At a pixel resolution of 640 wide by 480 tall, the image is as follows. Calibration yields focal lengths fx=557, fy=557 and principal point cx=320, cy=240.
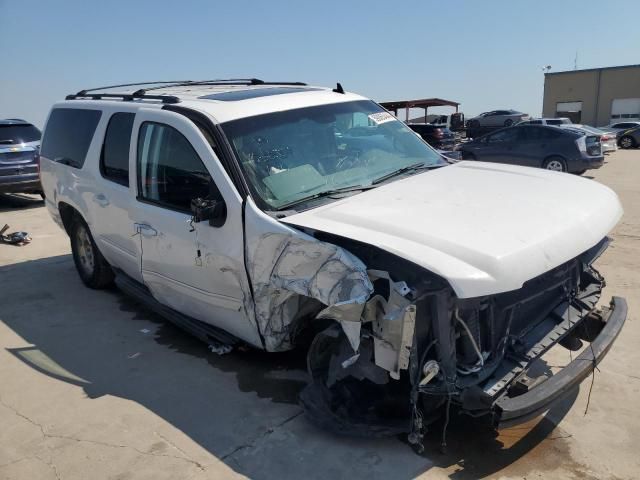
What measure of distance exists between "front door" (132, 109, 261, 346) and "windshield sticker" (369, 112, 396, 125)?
1.51 metres

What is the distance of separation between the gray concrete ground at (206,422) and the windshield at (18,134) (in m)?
7.53

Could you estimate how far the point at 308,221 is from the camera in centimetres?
313

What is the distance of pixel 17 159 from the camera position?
11.2 metres

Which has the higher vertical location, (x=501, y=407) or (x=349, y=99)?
(x=349, y=99)

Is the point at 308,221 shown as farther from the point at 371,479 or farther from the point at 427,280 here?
the point at 371,479

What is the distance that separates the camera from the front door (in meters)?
3.55

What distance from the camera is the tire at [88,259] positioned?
227 inches

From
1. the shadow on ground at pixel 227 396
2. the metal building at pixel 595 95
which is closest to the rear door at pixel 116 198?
the shadow on ground at pixel 227 396

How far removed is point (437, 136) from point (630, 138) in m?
14.2

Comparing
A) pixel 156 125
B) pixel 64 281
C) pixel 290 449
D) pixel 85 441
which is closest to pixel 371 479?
pixel 290 449

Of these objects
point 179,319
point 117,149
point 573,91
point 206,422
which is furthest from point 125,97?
point 573,91

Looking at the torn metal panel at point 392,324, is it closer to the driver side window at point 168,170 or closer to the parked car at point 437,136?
the driver side window at point 168,170

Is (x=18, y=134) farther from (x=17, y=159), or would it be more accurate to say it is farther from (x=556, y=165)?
(x=556, y=165)

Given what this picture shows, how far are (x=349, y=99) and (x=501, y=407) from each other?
113 inches
